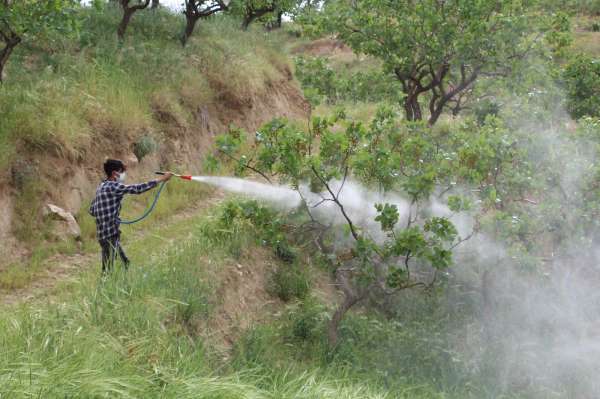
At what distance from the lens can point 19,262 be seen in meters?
8.36

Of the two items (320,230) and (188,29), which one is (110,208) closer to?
(320,230)

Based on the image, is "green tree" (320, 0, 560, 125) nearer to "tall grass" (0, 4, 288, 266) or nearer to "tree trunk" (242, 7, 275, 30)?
"tall grass" (0, 4, 288, 266)

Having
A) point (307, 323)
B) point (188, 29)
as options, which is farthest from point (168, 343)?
point (188, 29)

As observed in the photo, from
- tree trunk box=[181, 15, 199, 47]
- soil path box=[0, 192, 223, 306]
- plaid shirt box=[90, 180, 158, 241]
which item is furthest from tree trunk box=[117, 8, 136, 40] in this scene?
plaid shirt box=[90, 180, 158, 241]

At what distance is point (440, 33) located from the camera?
433 inches

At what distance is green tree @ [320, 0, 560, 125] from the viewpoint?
10.8 metres

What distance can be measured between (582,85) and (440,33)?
324 inches

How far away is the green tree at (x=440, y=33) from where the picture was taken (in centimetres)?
1078

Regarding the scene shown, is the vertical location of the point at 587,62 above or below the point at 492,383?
above

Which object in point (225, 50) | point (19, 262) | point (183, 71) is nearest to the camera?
point (19, 262)

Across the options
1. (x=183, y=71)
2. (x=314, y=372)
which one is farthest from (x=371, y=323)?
(x=183, y=71)

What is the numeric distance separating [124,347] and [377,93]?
838cm

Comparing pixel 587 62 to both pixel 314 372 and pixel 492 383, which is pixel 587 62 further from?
pixel 314 372

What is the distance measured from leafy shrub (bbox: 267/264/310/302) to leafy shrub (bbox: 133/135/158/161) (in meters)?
3.89
